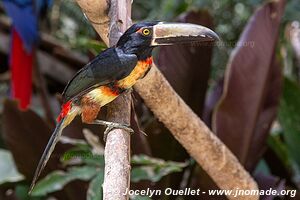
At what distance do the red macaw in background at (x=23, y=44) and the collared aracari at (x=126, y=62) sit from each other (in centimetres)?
124


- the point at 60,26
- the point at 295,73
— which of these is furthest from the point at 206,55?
the point at 60,26

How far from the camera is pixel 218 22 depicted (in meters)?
2.35

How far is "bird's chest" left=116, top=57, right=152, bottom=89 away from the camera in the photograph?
2.28 ft

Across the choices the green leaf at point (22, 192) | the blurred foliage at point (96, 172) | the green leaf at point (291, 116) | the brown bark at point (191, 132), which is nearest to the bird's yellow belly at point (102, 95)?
the brown bark at point (191, 132)

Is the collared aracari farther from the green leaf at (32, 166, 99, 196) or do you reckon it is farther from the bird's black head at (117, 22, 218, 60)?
the green leaf at (32, 166, 99, 196)

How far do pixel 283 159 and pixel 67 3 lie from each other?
1345 mm

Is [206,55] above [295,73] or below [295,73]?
above

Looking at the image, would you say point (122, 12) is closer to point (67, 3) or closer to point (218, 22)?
point (218, 22)

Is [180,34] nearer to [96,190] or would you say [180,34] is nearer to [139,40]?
[139,40]

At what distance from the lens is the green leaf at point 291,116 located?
1.52 metres

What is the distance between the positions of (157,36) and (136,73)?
2.0 inches

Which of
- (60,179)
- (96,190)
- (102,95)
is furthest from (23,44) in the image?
(102,95)

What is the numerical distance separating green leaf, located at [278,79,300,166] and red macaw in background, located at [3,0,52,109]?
2.79 ft

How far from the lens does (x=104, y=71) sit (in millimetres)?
699
